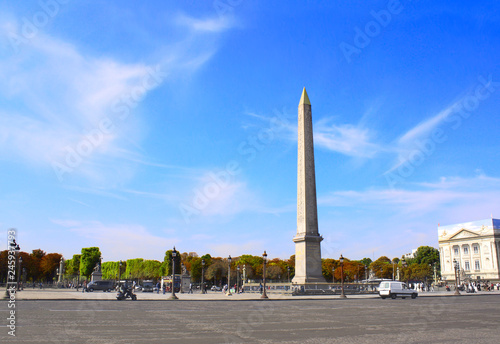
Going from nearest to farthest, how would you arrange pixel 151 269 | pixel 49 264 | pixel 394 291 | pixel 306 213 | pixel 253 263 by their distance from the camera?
1. pixel 394 291
2. pixel 306 213
3. pixel 151 269
4. pixel 49 264
5. pixel 253 263

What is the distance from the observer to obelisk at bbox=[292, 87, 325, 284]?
3825cm

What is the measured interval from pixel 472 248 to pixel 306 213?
91.7 metres

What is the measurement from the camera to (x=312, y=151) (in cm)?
3950

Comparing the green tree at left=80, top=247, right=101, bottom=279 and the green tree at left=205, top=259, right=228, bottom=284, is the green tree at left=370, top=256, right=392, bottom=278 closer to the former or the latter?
the green tree at left=205, top=259, right=228, bottom=284

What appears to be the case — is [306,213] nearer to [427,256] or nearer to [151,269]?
[151,269]

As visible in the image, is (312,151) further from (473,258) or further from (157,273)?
(473,258)

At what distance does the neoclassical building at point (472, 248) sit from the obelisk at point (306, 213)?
73.3m

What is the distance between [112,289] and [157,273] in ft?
172

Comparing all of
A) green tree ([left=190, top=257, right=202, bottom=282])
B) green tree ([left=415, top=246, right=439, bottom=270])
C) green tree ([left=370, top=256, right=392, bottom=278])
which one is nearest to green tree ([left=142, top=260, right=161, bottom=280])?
green tree ([left=190, top=257, right=202, bottom=282])

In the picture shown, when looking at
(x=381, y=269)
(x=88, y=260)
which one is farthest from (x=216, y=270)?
(x=381, y=269)

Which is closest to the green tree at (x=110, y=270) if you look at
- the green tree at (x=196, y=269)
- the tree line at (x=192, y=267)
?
the tree line at (x=192, y=267)

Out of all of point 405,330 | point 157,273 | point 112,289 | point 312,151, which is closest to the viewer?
point 405,330

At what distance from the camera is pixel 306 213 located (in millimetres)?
38219

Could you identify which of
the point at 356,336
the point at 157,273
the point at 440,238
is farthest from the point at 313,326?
the point at 440,238
